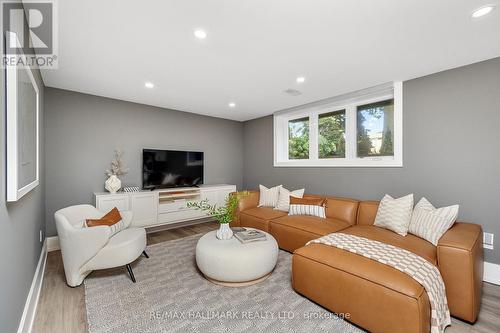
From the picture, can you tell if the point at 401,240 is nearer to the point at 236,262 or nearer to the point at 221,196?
the point at 236,262

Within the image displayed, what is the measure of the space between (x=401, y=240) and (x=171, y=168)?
371 cm

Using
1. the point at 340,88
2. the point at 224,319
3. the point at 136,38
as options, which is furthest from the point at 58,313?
the point at 340,88

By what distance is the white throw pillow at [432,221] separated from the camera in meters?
2.15

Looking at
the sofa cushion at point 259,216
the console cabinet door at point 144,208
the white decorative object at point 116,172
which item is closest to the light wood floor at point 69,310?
the console cabinet door at point 144,208

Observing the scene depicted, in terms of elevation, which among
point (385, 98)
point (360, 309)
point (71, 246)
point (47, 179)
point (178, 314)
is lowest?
point (178, 314)

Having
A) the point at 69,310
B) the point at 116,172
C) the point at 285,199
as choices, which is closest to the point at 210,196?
the point at 285,199

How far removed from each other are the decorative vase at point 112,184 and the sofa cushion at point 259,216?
2072 millimetres

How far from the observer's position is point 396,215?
255 centimetres

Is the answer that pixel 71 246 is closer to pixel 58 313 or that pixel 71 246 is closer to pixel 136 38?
pixel 58 313

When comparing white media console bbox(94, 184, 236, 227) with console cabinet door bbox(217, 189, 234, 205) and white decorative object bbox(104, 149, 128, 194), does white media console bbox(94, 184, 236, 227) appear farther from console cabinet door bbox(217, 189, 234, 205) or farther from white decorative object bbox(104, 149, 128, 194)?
white decorative object bbox(104, 149, 128, 194)

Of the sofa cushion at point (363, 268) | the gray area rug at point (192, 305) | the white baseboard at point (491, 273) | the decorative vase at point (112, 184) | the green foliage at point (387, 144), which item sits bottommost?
the gray area rug at point (192, 305)

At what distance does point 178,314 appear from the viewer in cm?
183

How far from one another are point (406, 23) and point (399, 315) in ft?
7.16

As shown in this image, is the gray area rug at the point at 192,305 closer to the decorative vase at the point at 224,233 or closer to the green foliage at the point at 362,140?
the decorative vase at the point at 224,233
